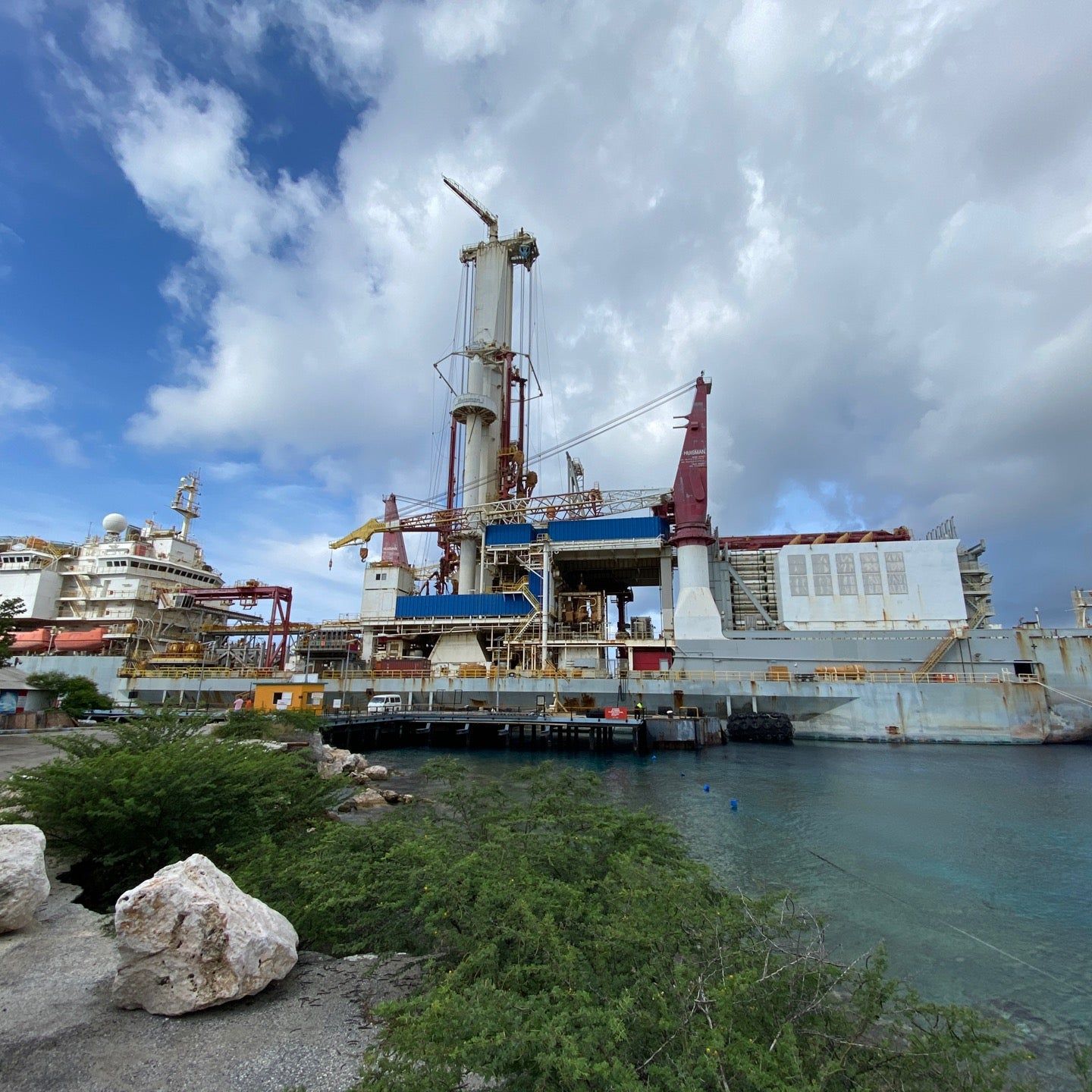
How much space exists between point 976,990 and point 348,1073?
23.9 ft

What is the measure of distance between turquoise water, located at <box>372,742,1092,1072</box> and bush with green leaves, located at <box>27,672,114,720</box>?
20.1 metres

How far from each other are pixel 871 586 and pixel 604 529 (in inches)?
750

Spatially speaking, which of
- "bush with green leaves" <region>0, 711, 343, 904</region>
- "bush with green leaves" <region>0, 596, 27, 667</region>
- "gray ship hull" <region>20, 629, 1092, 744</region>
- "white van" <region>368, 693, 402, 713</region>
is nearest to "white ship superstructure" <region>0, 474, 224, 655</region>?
"gray ship hull" <region>20, 629, 1092, 744</region>

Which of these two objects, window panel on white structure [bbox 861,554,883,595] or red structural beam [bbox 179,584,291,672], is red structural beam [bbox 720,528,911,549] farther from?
red structural beam [bbox 179,584,291,672]

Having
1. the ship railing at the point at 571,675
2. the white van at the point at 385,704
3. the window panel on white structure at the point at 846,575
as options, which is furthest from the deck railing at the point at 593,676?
the window panel on white structure at the point at 846,575

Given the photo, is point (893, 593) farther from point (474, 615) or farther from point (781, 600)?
point (474, 615)

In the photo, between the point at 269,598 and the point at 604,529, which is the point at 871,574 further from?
the point at 269,598

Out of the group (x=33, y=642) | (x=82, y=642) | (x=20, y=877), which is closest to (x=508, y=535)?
(x=82, y=642)

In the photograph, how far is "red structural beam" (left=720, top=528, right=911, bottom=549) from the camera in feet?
147

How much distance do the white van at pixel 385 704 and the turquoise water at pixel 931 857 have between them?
42.3ft

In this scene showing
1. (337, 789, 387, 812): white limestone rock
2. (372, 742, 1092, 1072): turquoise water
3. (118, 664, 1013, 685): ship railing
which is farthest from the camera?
(118, 664, 1013, 685): ship railing

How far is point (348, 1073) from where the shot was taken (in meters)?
3.71

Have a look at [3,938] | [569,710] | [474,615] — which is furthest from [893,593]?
[3,938]

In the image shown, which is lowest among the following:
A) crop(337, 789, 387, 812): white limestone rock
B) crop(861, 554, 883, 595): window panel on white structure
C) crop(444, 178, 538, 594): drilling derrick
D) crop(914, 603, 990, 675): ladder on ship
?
crop(337, 789, 387, 812): white limestone rock
